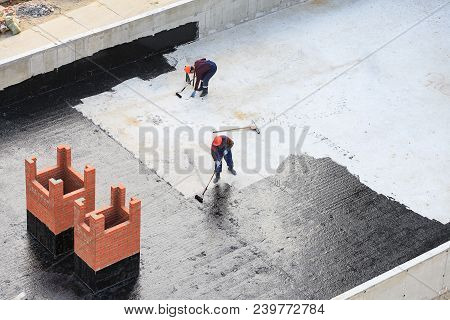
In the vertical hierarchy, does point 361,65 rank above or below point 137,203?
below

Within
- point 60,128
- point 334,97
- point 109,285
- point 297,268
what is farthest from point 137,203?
point 334,97

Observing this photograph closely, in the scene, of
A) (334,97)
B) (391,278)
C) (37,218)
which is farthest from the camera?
(334,97)

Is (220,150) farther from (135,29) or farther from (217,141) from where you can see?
(135,29)

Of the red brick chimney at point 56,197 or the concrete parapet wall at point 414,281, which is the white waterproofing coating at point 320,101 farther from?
the red brick chimney at point 56,197

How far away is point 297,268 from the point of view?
19484mm

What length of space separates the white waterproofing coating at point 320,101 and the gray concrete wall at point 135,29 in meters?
0.28

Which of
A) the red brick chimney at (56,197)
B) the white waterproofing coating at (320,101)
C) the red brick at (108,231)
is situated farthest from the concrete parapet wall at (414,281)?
the red brick chimney at (56,197)

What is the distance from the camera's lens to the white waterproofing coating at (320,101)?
22.0m

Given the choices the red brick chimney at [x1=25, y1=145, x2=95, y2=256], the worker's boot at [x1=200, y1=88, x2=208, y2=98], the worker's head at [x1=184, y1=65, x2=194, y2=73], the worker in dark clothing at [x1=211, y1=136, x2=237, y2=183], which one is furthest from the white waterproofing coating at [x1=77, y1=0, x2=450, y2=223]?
the red brick chimney at [x1=25, y1=145, x2=95, y2=256]

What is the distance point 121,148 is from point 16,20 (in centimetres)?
525

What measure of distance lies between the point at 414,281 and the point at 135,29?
8.85 metres

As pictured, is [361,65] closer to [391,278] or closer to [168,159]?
[168,159]

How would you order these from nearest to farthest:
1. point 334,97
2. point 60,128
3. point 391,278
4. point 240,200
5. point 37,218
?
point 391,278, point 37,218, point 240,200, point 60,128, point 334,97

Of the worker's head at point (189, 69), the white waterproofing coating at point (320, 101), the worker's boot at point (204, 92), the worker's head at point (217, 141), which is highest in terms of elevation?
the worker's head at point (217, 141)
